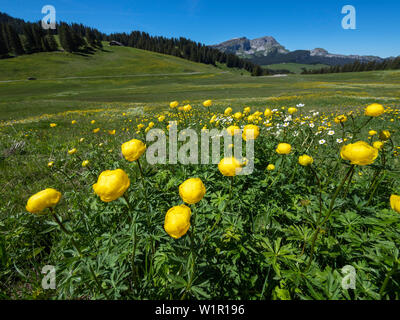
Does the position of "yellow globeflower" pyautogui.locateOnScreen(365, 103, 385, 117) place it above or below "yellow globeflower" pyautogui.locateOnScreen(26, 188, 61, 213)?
above

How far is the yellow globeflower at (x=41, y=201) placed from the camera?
1193 millimetres

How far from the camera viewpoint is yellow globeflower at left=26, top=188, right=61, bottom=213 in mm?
1193

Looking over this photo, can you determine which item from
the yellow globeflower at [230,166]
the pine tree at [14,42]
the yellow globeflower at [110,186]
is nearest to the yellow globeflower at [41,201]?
the yellow globeflower at [110,186]

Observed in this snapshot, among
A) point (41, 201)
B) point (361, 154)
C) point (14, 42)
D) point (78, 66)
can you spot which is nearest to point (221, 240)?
point (361, 154)

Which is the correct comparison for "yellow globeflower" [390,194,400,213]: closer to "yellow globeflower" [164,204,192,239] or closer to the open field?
the open field

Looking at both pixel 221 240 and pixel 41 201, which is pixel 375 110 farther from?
pixel 41 201

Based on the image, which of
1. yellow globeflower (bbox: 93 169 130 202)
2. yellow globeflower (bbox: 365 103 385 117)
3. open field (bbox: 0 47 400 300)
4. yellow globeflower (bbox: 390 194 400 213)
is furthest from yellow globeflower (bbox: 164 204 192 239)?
yellow globeflower (bbox: 365 103 385 117)

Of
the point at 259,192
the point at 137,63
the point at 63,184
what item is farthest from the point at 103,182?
the point at 137,63

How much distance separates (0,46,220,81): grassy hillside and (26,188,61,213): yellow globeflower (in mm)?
66741

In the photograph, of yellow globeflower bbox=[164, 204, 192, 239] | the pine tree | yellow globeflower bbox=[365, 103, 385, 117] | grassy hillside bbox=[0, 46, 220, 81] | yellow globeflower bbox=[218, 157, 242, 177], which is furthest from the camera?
the pine tree

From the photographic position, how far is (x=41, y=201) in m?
1.21

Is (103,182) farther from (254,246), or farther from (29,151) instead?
(29,151)

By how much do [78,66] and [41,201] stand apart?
3074 inches

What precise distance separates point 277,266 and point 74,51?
99.4 m
